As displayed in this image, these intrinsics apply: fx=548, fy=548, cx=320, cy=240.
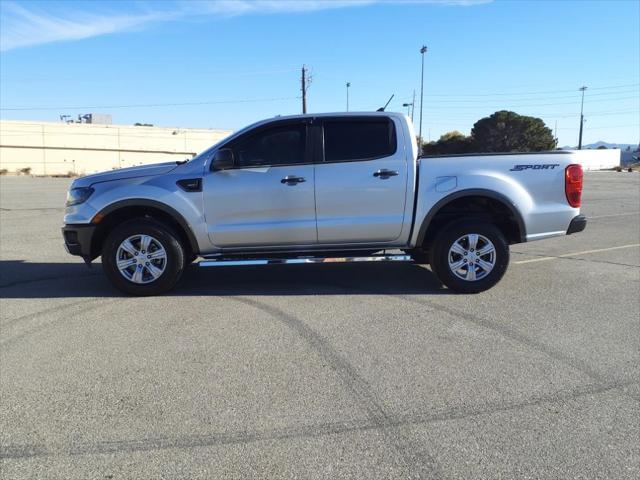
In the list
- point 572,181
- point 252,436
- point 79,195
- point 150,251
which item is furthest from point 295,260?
point 572,181

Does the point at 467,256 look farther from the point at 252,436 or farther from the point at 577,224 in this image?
the point at 252,436

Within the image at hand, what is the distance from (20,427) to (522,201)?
17.3 ft

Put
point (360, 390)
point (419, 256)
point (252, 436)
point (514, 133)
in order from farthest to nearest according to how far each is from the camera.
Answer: point (514, 133), point (419, 256), point (360, 390), point (252, 436)

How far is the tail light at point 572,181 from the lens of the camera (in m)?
6.23

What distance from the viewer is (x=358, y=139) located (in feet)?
20.5

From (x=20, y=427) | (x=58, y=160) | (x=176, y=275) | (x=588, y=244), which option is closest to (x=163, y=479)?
(x=20, y=427)

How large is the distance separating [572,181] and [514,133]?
7448cm

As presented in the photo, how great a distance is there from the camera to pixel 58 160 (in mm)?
68375

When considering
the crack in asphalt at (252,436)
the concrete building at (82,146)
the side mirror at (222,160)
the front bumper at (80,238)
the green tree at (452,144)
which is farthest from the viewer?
the green tree at (452,144)

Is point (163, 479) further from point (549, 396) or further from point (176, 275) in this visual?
point (176, 275)

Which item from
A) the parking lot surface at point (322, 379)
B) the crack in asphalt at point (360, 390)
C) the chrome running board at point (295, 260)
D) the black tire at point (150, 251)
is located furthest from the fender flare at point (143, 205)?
the crack in asphalt at point (360, 390)

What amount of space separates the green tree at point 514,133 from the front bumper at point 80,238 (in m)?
73.2

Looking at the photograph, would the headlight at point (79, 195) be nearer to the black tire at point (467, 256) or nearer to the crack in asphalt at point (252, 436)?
the crack in asphalt at point (252, 436)

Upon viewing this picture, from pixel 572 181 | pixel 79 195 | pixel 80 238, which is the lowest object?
pixel 80 238
